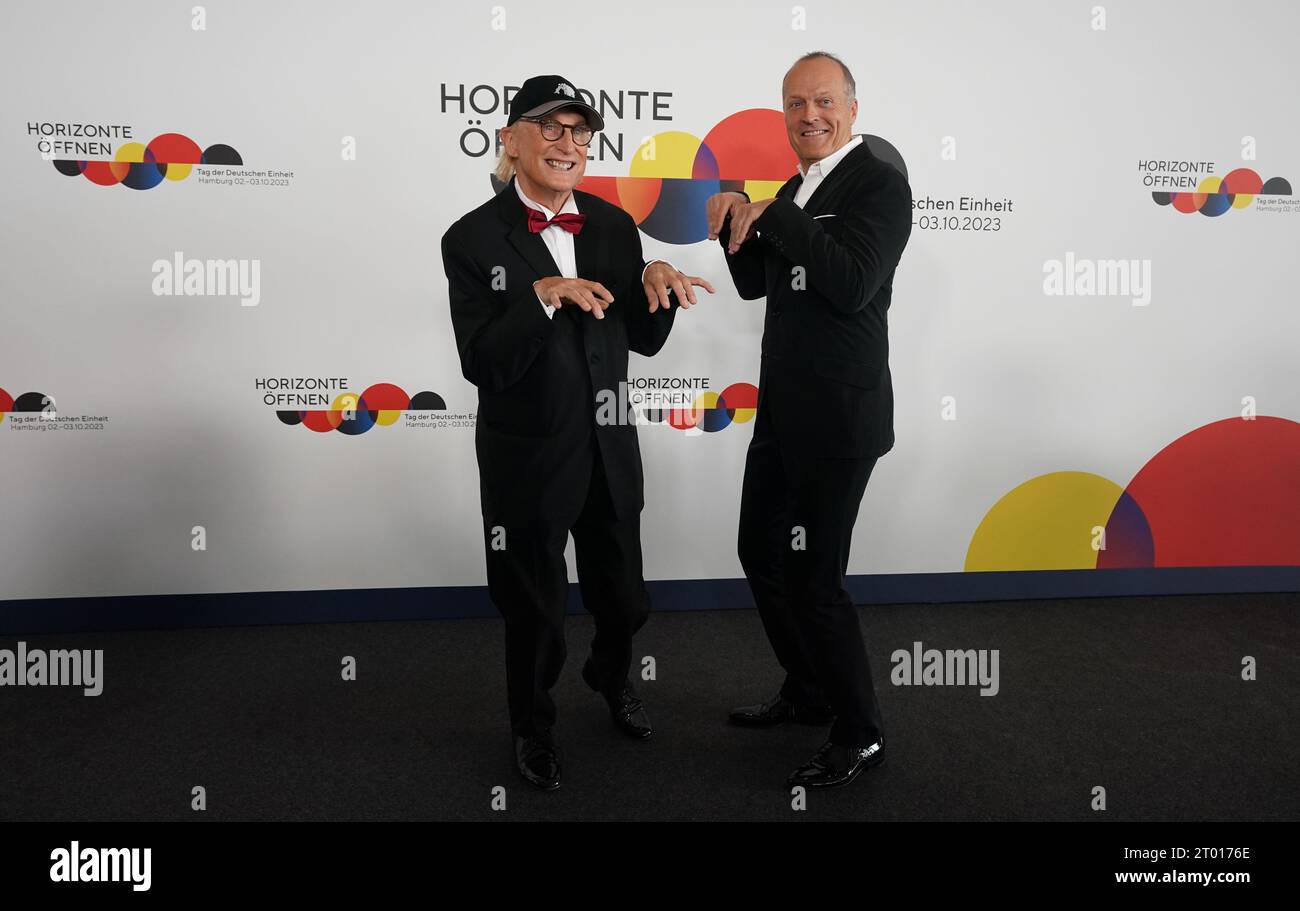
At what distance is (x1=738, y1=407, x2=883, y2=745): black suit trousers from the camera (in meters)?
2.29

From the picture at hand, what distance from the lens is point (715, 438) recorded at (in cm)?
369

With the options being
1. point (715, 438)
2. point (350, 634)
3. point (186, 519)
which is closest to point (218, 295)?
point (186, 519)

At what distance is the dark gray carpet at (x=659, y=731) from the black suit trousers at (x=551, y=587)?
27 cm

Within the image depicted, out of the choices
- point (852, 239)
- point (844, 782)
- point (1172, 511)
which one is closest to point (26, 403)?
point (852, 239)

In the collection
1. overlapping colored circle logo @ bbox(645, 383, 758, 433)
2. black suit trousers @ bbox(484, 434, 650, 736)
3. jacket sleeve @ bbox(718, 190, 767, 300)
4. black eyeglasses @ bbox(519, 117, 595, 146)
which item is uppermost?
black eyeglasses @ bbox(519, 117, 595, 146)

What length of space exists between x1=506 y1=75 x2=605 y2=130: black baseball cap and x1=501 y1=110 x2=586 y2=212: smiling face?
2 cm

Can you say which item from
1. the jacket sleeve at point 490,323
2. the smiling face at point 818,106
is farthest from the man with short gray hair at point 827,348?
the jacket sleeve at point 490,323

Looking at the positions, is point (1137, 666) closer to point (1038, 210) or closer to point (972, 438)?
point (972, 438)

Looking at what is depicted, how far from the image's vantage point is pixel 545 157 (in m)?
2.16

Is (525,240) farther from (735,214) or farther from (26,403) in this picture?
(26,403)

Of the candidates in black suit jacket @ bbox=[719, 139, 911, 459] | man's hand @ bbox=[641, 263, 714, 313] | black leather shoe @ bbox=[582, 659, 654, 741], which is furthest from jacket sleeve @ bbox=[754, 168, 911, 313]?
black leather shoe @ bbox=[582, 659, 654, 741]

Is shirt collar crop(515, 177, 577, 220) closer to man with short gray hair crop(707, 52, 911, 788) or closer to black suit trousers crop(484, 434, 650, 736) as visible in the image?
man with short gray hair crop(707, 52, 911, 788)

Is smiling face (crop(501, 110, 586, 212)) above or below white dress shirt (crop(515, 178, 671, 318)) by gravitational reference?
above

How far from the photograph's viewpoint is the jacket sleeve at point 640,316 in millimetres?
2330
